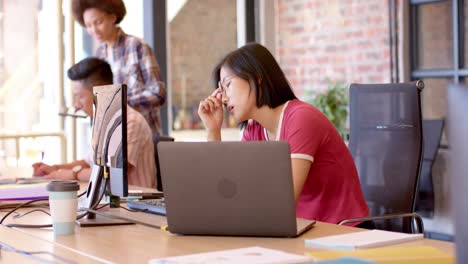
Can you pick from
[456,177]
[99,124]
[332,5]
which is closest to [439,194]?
[332,5]

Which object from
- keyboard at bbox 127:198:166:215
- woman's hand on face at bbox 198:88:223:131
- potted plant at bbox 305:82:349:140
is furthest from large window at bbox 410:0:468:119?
keyboard at bbox 127:198:166:215

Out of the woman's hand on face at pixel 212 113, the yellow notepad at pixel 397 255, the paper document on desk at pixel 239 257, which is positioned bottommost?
the paper document on desk at pixel 239 257

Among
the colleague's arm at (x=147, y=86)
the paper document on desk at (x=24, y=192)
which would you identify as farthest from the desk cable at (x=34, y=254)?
the colleague's arm at (x=147, y=86)

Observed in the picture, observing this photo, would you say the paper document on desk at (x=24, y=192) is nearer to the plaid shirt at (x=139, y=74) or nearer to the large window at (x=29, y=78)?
the plaid shirt at (x=139, y=74)

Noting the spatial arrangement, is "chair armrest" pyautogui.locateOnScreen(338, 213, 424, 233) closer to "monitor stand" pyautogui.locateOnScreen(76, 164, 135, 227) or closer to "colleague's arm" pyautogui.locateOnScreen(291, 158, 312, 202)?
"colleague's arm" pyautogui.locateOnScreen(291, 158, 312, 202)

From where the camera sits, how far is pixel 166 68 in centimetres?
520

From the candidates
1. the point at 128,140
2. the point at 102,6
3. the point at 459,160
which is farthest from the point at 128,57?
the point at 459,160

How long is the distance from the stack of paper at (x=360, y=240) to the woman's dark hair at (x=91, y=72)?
1.76 m

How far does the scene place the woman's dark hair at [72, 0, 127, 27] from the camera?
12.8ft

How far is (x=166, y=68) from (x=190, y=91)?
7.55 ft

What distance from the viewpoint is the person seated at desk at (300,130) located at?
8.09 feet

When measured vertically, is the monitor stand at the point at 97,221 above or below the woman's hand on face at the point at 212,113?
below

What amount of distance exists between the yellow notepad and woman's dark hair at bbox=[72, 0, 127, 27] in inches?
99.8

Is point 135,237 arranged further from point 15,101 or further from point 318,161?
point 15,101
